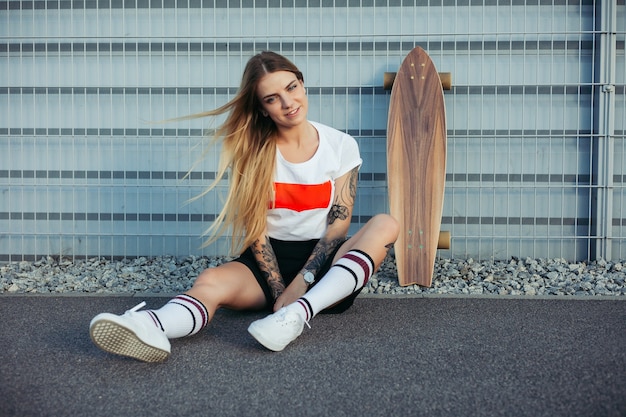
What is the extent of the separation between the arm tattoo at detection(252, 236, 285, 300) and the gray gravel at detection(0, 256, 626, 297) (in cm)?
75

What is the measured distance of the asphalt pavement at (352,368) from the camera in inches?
66.4

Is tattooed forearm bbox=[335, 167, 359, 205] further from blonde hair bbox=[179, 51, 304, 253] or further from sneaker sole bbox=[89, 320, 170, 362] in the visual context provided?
sneaker sole bbox=[89, 320, 170, 362]

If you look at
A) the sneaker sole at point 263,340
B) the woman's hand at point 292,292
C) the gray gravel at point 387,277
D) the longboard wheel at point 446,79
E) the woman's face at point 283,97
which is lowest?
the gray gravel at point 387,277

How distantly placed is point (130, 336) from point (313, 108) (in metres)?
2.31

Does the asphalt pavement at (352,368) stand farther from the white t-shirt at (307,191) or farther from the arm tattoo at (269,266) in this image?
the white t-shirt at (307,191)

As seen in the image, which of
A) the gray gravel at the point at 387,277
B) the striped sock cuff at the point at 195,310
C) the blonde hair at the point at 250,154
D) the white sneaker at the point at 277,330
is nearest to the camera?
the white sneaker at the point at 277,330

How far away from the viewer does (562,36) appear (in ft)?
12.4

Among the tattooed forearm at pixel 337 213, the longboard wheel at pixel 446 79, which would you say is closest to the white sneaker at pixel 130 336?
the tattooed forearm at pixel 337 213

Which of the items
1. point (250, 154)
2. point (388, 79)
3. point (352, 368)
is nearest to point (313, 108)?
point (388, 79)

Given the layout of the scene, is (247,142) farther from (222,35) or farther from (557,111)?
(557,111)

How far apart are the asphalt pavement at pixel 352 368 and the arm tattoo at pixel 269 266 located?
0.17 metres

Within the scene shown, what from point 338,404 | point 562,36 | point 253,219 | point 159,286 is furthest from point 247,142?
point 562,36

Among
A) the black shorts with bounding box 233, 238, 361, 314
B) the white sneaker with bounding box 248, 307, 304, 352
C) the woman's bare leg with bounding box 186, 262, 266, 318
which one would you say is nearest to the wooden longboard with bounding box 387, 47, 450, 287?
the black shorts with bounding box 233, 238, 361, 314

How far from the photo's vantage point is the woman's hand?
2.48 meters
